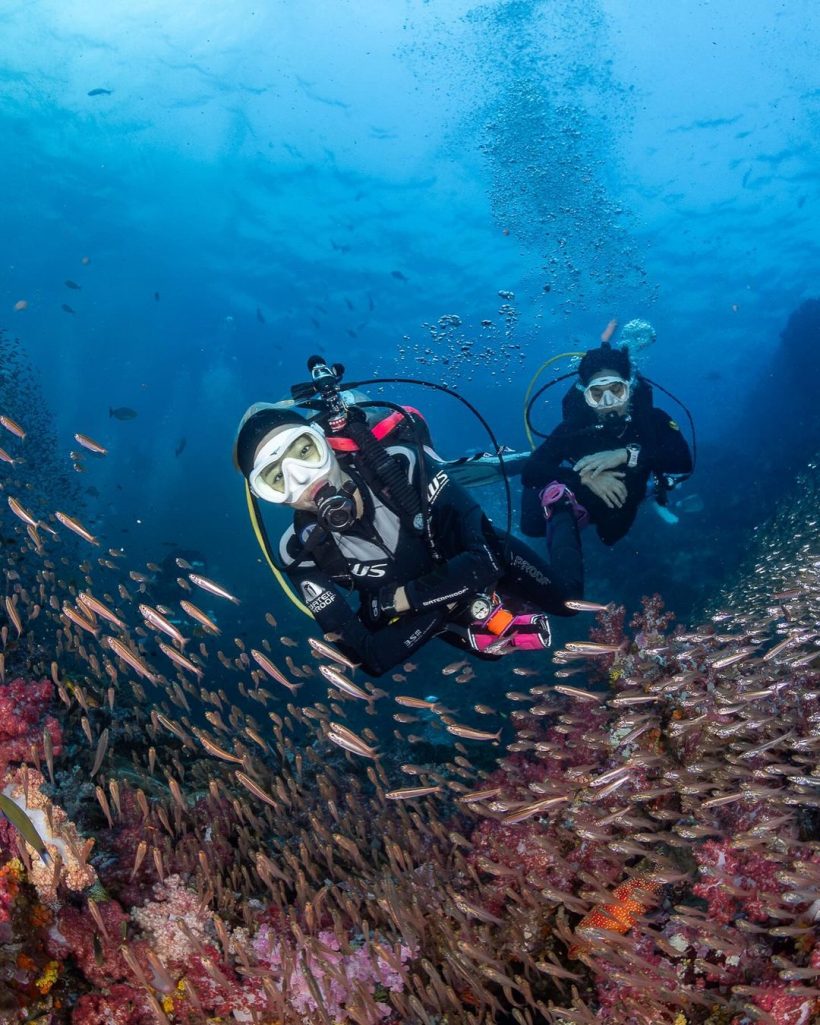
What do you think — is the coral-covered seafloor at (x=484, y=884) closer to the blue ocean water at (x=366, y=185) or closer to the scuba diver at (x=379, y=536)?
the scuba diver at (x=379, y=536)

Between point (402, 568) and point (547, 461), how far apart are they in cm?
439

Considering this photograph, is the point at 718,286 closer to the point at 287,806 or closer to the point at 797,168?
the point at 797,168

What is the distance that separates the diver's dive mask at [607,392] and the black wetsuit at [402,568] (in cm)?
371

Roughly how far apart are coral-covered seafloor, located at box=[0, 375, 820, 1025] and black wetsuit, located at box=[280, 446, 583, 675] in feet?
3.63

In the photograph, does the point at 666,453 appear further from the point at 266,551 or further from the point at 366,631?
the point at 266,551

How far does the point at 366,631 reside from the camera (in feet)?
17.7

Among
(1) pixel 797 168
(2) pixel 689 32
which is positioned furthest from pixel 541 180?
(1) pixel 797 168

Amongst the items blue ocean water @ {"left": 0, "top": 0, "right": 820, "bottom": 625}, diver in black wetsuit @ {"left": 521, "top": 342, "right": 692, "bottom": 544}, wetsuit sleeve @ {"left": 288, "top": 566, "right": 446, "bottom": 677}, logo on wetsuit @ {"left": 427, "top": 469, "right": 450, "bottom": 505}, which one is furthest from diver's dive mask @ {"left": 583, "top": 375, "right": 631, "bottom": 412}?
blue ocean water @ {"left": 0, "top": 0, "right": 820, "bottom": 625}

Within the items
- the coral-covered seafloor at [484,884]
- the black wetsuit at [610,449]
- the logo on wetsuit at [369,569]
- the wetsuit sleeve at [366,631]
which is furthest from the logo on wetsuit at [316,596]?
the black wetsuit at [610,449]

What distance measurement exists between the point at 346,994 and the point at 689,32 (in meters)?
40.3

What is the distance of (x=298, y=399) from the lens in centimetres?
574

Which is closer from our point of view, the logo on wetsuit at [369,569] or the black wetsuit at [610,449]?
the logo on wetsuit at [369,569]

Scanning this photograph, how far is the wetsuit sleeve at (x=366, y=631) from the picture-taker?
518cm

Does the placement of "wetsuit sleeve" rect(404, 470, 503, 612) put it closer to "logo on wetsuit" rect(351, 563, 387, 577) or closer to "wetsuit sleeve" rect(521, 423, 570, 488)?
"logo on wetsuit" rect(351, 563, 387, 577)
